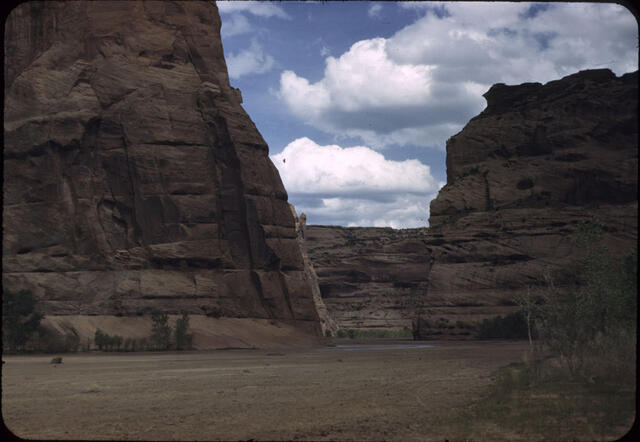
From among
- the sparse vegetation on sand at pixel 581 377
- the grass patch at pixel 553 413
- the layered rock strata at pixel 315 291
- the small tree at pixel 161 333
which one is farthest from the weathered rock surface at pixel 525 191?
the grass patch at pixel 553 413

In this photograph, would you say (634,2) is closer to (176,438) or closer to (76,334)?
(176,438)

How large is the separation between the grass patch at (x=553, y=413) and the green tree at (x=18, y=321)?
45.0 m

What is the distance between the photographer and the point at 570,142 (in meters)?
86.2

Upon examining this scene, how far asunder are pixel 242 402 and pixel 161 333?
4148 cm

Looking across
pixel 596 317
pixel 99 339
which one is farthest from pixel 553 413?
pixel 99 339

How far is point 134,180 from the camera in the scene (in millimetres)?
71062

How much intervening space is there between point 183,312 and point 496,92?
55149 mm

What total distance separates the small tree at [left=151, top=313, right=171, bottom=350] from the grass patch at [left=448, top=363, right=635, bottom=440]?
42.6 meters

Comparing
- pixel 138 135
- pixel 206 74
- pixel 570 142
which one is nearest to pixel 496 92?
pixel 570 142

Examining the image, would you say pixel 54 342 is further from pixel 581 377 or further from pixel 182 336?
pixel 581 377

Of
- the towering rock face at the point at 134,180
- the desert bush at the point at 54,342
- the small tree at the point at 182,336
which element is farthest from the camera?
the towering rock face at the point at 134,180

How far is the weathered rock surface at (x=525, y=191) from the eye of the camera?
7988cm

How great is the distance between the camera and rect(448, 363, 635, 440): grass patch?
618 inches

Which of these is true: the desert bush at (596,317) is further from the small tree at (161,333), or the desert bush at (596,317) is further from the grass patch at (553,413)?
the small tree at (161,333)
